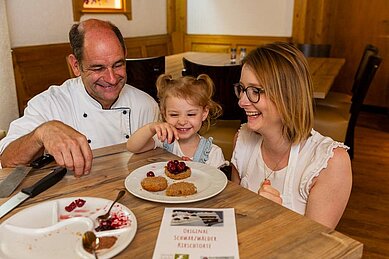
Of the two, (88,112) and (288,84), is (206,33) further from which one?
(288,84)

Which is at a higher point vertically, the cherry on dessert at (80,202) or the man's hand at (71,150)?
the man's hand at (71,150)

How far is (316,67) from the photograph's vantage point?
3.88 meters

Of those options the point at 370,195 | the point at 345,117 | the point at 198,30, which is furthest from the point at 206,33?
the point at 370,195

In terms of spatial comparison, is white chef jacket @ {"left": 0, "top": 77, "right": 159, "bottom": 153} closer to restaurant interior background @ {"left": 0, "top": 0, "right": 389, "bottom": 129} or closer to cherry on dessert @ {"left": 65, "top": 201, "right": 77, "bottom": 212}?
cherry on dessert @ {"left": 65, "top": 201, "right": 77, "bottom": 212}

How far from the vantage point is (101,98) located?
186 cm

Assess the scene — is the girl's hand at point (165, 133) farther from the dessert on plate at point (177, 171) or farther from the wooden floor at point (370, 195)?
the wooden floor at point (370, 195)

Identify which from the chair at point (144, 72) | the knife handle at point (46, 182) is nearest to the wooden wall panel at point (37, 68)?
the chair at point (144, 72)

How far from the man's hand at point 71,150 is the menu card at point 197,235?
35cm

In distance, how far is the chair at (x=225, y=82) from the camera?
2.57 m

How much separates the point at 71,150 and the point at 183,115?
2.24 ft

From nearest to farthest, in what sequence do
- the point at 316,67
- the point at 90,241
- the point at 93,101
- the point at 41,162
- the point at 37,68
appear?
the point at 90,241 → the point at 41,162 → the point at 93,101 → the point at 316,67 → the point at 37,68

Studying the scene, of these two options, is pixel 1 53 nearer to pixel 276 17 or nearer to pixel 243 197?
pixel 243 197

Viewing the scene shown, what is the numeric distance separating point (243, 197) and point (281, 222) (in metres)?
0.16

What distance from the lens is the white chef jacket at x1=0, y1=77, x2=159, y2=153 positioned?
72.7 inches
